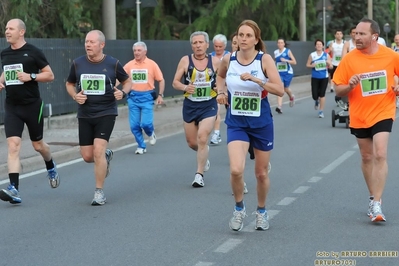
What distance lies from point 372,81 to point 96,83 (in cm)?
302

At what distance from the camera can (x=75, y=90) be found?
10055 mm

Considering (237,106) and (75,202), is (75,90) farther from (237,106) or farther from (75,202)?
(237,106)

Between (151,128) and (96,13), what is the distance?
695 inches

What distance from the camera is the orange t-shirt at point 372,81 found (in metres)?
8.44

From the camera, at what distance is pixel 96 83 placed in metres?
9.78

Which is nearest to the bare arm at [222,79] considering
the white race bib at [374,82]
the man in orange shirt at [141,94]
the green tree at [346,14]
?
the white race bib at [374,82]

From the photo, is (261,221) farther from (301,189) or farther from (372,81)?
(301,189)

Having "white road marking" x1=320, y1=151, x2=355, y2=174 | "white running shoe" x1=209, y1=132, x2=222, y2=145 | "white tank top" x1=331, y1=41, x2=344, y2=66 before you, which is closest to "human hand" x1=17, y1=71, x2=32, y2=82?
"white road marking" x1=320, y1=151, x2=355, y2=174

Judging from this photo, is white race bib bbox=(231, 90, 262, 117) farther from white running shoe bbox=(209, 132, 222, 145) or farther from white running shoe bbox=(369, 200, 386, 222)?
white running shoe bbox=(209, 132, 222, 145)

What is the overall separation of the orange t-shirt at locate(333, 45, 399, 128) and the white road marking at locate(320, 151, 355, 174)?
3565 millimetres

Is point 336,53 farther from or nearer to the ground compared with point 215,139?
farther from the ground

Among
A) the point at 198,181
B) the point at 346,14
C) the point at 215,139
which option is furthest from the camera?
the point at 346,14

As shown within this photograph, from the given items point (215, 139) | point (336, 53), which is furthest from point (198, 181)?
point (336, 53)

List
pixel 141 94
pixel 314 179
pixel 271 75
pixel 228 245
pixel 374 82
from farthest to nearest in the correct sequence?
pixel 141 94 → pixel 314 179 → pixel 374 82 → pixel 271 75 → pixel 228 245
